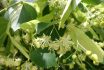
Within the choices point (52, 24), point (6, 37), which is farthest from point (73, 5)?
point (6, 37)

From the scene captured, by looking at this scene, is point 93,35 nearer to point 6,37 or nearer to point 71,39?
point 71,39

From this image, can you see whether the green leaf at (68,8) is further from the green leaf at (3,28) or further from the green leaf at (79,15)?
the green leaf at (3,28)

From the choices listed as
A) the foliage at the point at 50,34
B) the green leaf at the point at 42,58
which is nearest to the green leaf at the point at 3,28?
the foliage at the point at 50,34

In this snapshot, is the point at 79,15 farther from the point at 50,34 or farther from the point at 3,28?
the point at 3,28

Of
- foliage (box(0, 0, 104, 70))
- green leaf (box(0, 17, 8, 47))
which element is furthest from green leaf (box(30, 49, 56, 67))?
green leaf (box(0, 17, 8, 47))

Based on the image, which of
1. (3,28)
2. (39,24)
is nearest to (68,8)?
(39,24)

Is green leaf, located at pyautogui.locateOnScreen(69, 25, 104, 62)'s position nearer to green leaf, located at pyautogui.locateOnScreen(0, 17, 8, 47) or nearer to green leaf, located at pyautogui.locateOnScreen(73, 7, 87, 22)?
green leaf, located at pyautogui.locateOnScreen(73, 7, 87, 22)
